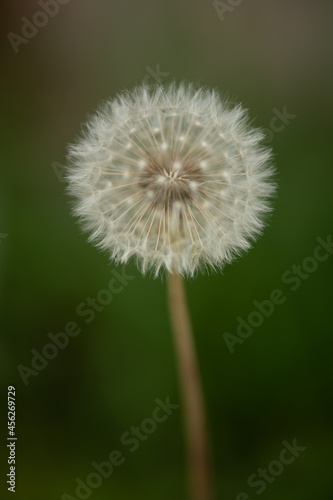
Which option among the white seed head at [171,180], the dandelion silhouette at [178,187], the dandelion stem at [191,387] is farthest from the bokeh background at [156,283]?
the white seed head at [171,180]

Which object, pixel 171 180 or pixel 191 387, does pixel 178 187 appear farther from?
pixel 191 387

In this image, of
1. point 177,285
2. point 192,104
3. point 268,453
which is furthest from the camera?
point 268,453

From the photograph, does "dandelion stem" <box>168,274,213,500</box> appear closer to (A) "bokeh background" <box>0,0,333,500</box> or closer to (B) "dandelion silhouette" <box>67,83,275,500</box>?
(B) "dandelion silhouette" <box>67,83,275,500</box>

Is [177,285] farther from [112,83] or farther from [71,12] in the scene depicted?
[71,12]

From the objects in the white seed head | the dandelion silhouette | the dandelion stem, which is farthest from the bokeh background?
→ the white seed head

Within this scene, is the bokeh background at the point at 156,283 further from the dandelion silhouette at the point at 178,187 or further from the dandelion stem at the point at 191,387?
the dandelion silhouette at the point at 178,187

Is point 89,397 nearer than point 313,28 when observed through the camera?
Yes

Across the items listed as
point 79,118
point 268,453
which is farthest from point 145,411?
point 79,118

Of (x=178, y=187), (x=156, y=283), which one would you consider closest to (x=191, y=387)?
(x=178, y=187)
